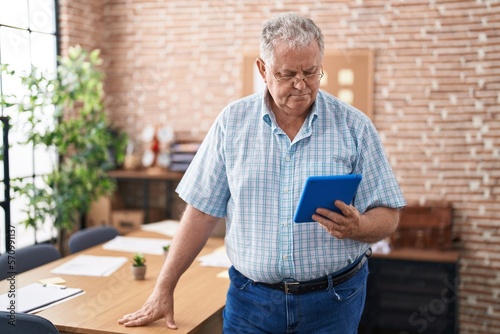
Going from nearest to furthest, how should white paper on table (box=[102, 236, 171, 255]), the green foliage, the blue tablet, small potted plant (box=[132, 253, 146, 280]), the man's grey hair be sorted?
the blue tablet < the man's grey hair < small potted plant (box=[132, 253, 146, 280]) < white paper on table (box=[102, 236, 171, 255]) < the green foliage

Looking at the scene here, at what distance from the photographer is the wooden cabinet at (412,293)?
456cm

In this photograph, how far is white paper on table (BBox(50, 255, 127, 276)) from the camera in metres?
3.20

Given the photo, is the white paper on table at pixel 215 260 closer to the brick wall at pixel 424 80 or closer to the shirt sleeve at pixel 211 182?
the shirt sleeve at pixel 211 182

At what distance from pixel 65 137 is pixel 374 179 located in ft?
11.2

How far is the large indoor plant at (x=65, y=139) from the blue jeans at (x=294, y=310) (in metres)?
2.80

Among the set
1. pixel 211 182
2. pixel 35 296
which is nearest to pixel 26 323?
pixel 35 296

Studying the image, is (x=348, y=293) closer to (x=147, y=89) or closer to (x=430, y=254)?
(x=430, y=254)

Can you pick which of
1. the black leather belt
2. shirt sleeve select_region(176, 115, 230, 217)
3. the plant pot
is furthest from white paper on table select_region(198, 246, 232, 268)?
the black leather belt

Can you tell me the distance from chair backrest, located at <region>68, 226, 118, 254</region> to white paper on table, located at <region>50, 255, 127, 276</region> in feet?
1.09

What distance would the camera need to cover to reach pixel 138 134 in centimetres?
606

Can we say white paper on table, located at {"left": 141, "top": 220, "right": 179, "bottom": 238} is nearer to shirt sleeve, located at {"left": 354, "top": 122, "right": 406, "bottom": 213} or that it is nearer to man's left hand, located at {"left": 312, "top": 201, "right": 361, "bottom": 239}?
shirt sleeve, located at {"left": 354, "top": 122, "right": 406, "bottom": 213}

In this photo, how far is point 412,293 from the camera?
4734mm

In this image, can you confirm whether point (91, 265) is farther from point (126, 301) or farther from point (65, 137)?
point (65, 137)

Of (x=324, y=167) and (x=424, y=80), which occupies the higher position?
(x=424, y=80)
